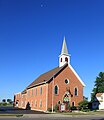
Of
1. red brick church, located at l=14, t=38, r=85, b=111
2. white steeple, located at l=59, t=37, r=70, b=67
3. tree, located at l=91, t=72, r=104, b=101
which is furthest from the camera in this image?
tree, located at l=91, t=72, r=104, b=101

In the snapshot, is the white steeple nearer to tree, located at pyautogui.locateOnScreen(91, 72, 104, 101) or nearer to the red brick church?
the red brick church

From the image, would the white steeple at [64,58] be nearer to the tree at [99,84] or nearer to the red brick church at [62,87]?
the red brick church at [62,87]

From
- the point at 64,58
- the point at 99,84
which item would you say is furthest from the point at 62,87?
the point at 99,84

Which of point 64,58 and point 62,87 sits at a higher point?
point 64,58

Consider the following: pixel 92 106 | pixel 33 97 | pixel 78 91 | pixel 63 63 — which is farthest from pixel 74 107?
pixel 92 106

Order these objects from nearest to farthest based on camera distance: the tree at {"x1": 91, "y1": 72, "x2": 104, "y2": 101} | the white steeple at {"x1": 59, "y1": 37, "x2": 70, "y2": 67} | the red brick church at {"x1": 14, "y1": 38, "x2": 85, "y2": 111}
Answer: the red brick church at {"x1": 14, "y1": 38, "x2": 85, "y2": 111} < the white steeple at {"x1": 59, "y1": 37, "x2": 70, "y2": 67} < the tree at {"x1": 91, "y1": 72, "x2": 104, "y2": 101}

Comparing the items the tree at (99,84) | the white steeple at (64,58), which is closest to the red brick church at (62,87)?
the white steeple at (64,58)

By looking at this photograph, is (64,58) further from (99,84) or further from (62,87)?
(99,84)

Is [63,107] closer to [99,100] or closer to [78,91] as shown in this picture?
[78,91]

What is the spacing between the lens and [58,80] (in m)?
57.4

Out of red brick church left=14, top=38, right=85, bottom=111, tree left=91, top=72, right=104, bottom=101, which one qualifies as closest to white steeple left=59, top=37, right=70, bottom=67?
red brick church left=14, top=38, right=85, bottom=111

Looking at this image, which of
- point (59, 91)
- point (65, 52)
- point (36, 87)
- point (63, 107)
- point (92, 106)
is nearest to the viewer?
point (63, 107)

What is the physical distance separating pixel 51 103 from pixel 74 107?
5.69m

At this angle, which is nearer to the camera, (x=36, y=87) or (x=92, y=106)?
(x=36, y=87)
